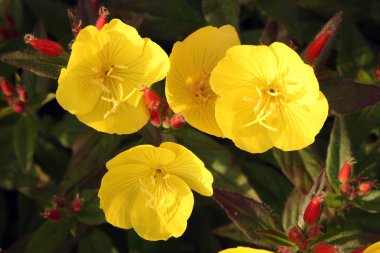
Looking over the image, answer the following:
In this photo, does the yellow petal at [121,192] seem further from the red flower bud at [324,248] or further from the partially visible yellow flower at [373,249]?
the partially visible yellow flower at [373,249]

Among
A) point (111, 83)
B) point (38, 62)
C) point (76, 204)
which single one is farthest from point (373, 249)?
point (38, 62)

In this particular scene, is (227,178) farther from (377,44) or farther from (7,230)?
(377,44)

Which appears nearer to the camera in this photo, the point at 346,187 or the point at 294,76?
the point at 294,76

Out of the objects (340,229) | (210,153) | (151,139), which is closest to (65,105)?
(151,139)

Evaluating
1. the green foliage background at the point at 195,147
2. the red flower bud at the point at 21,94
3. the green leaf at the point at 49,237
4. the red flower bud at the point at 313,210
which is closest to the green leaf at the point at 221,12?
the green foliage background at the point at 195,147

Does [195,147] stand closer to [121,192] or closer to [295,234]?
[121,192]

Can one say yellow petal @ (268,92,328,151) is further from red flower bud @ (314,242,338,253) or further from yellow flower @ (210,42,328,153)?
red flower bud @ (314,242,338,253)

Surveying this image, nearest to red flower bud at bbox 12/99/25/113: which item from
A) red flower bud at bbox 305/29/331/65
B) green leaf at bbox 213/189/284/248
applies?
green leaf at bbox 213/189/284/248
